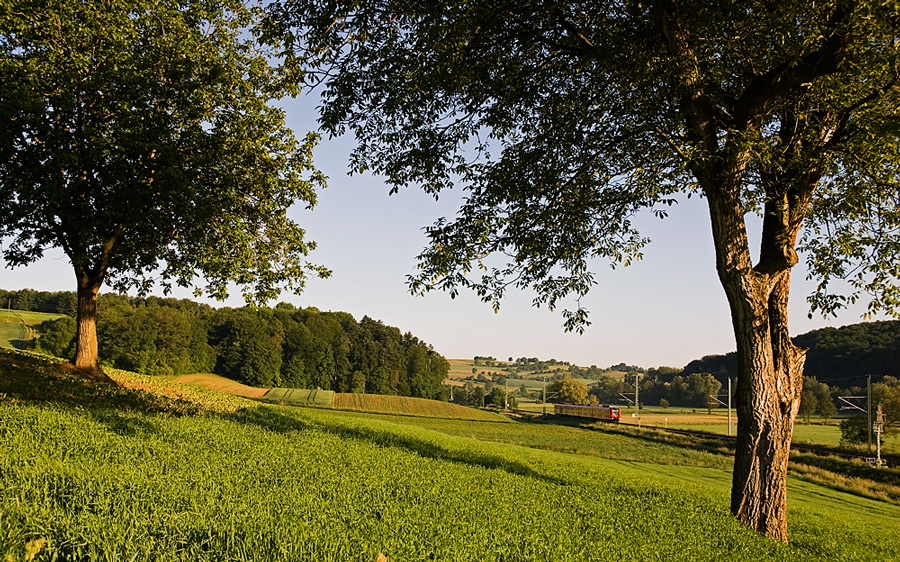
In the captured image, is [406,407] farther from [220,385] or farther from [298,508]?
[298,508]

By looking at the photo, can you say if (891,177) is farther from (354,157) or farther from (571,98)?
(354,157)

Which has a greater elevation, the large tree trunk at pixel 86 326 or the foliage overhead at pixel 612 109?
the foliage overhead at pixel 612 109

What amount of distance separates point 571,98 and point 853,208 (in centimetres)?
574

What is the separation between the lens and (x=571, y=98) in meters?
10.5

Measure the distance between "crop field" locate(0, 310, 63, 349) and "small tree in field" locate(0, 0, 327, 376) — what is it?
75707mm

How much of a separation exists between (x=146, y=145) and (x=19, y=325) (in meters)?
93.9

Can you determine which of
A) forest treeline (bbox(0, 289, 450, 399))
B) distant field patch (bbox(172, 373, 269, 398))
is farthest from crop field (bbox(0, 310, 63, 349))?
distant field patch (bbox(172, 373, 269, 398))

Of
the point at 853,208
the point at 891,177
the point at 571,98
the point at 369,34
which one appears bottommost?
the point at 853,208

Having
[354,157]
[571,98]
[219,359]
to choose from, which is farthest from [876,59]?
[219,359]

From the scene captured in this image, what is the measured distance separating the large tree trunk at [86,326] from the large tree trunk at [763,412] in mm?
19876

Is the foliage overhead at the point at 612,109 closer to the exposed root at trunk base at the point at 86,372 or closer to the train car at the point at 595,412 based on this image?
the exposed root at trunk base at the point at 86,372

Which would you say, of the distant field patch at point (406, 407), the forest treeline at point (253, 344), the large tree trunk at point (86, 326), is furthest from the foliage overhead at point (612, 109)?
the distant field patch at point (406, 407)

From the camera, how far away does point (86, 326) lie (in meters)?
18.7

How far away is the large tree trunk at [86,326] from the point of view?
60.2ft
